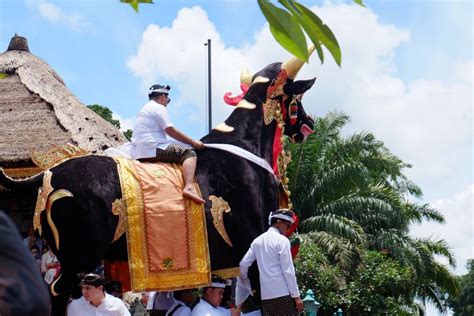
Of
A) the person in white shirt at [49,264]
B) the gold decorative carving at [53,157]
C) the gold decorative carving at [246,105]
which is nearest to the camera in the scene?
the gold decorative carving at [53,157]

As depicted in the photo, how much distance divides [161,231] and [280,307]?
1.30m

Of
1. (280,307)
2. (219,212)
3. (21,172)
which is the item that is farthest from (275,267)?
(21,172)

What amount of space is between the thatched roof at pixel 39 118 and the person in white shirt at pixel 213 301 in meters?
6.54

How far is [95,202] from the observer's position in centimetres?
745

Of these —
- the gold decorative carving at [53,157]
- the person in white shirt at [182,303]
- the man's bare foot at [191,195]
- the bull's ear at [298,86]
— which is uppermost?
the bull's ear at [298,86]

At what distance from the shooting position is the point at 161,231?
7.77 metres

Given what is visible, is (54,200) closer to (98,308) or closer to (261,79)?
(98,308)

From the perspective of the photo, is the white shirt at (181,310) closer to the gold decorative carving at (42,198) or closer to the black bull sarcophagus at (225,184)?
the black bull sarcophagus at (225,184)

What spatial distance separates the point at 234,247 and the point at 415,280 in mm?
16425

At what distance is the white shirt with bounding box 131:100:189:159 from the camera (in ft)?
27.1

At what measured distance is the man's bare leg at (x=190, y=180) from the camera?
25.5 feet

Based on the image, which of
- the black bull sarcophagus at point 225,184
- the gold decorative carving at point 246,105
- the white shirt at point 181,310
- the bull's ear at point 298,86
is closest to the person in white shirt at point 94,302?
the black bull sarcophagus at point 225,184

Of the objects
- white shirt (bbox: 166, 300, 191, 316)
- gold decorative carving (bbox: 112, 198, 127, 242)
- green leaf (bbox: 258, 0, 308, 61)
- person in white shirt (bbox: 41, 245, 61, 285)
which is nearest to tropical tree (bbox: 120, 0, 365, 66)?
green leaf (bbox: 258, 0, 308, 61)

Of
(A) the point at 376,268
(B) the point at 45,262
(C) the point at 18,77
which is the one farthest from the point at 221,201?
(A) the point at 376,268
